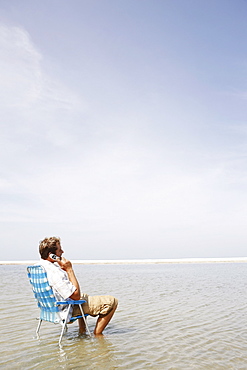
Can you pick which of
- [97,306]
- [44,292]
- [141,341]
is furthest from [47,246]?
[141,341]

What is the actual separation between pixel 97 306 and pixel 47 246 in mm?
1274

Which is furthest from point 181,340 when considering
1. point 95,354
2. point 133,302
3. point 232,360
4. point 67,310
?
point 133,302

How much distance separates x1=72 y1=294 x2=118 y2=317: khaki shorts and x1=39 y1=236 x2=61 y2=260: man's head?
93 cm

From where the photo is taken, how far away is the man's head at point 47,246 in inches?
206

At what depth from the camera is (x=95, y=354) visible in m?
4.66

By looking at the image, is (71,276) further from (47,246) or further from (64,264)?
(47,246)

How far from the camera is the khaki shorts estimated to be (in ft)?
17.9

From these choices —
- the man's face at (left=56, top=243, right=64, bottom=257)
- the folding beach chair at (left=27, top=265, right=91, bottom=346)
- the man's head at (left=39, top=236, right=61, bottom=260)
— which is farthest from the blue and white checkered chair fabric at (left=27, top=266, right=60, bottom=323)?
the man's face at (left=56, top=243, right=64, bottom=257)

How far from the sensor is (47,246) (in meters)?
5.24

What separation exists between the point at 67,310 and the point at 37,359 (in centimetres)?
85

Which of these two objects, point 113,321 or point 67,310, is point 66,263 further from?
point 113,321

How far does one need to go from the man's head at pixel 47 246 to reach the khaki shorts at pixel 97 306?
36.7 inches

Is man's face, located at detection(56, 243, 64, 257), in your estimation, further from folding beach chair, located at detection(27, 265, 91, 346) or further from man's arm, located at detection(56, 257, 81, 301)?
folding beach chair, located at detection(27, 265, 91, 346)

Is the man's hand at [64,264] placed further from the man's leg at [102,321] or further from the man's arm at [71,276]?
the man's leg at [102,321]
